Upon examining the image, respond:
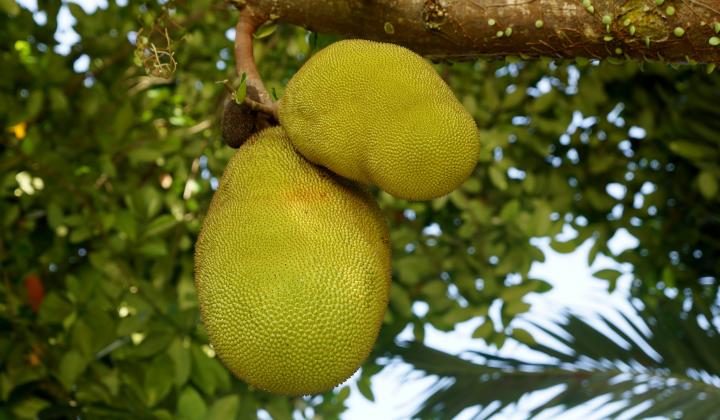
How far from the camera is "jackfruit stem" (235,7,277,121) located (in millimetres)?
1021

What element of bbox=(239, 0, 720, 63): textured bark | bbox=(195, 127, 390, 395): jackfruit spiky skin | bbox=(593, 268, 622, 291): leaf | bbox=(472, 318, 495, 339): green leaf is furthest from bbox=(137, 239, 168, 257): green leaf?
bbox=(593, 268, 622, 291): leaf

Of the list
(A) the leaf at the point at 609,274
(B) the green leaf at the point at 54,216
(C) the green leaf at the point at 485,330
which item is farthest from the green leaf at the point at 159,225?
(A) the leaf at the point at 609,274

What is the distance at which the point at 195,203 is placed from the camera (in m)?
2.21

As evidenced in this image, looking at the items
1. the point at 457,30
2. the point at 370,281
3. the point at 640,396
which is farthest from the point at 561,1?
the point at 640,396

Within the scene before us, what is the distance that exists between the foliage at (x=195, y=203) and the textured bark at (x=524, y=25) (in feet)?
2.43

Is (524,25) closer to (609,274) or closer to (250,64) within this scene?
(250,64)

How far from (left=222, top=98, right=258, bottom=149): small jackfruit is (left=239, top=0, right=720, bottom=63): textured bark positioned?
6.7 inches

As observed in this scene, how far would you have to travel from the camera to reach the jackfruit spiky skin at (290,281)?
78cm

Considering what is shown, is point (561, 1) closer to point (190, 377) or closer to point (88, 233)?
point (190, 377)

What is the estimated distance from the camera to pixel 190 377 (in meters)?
1.72

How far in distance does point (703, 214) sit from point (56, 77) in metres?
1.65

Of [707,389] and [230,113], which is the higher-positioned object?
[230,113]

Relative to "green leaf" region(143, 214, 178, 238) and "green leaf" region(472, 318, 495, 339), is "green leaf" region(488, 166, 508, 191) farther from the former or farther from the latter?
"green leaf" region(143, 214, 178, 238)

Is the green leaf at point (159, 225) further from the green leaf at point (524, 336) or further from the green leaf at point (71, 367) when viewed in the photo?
the green leaf at point (524, 336)
